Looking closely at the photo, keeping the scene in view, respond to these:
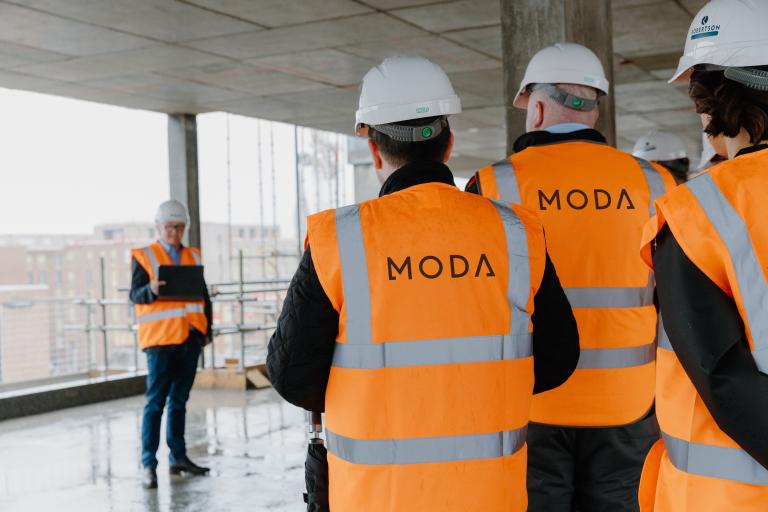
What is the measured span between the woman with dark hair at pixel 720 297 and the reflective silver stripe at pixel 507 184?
1.03 meters

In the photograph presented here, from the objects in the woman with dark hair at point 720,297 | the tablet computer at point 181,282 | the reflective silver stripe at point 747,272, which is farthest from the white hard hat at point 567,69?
the tablet computer at point 181,282

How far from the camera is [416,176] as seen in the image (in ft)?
7.06

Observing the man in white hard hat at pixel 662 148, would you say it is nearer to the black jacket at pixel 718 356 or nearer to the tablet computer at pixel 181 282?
the tablet computer at pixel 181 282

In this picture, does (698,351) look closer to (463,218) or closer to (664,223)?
Result: (664,223)

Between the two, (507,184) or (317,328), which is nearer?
(317,328)

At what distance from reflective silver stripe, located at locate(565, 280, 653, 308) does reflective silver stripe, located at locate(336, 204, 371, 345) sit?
1.00 metres

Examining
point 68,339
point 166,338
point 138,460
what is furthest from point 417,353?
point 68,339

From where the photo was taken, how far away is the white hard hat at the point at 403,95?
2.26 meters

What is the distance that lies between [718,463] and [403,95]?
1.21m

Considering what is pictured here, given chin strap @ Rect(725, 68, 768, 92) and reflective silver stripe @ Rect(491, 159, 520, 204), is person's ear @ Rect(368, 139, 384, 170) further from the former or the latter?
chin strap @ Rect(725, 68, 768, 92)

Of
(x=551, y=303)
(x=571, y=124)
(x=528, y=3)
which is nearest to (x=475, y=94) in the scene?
(x=528, y=3)

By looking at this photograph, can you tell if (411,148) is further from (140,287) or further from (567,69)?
(140,287)

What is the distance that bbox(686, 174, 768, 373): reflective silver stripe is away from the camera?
150 centimetres

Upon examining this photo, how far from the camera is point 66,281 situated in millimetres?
14656
